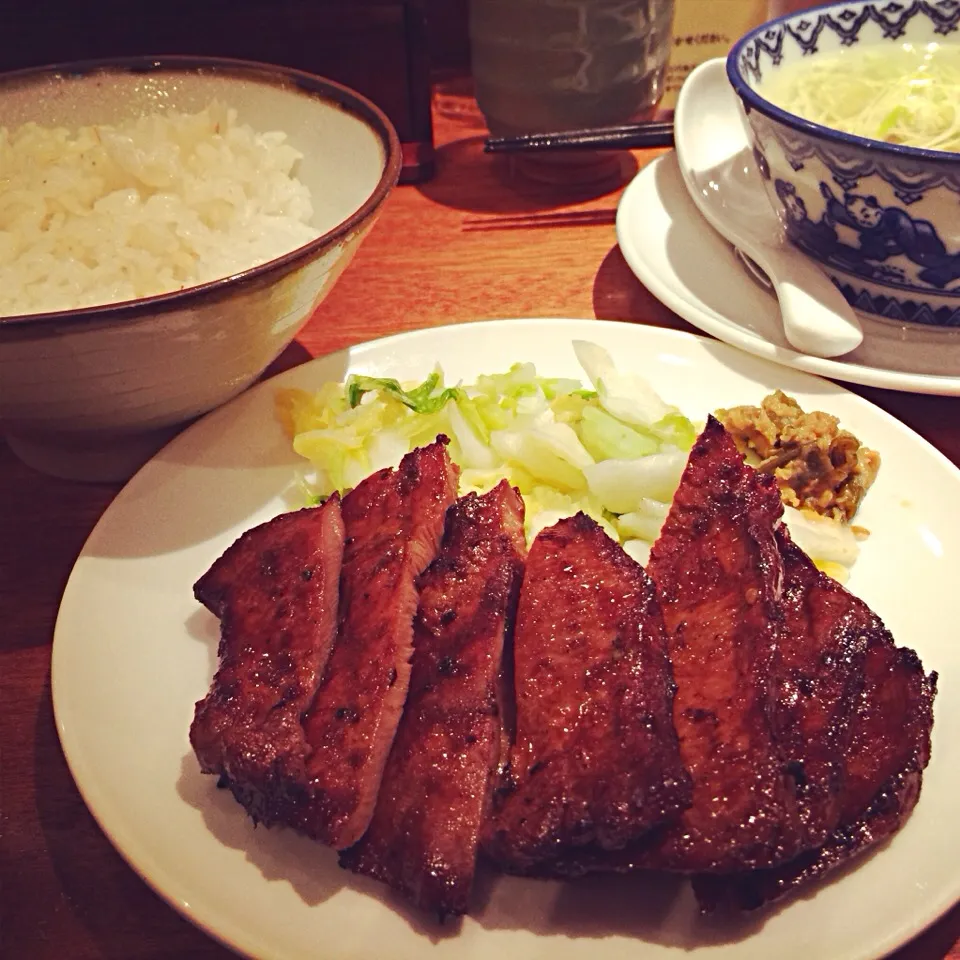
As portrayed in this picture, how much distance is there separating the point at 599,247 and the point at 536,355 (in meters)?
0.88

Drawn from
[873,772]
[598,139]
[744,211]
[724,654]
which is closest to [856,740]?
[873,772]

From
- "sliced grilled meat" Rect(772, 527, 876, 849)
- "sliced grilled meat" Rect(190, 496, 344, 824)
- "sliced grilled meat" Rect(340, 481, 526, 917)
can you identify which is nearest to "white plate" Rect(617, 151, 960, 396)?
"sliced grilled meat" Rect(772, 527, 876, 849)

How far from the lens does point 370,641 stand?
152 centimetres

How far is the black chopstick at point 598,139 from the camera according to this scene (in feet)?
Result: 10.3

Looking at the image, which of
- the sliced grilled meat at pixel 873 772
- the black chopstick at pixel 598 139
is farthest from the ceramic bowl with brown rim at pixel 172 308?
the sliced grilled meat at pixel 873 772

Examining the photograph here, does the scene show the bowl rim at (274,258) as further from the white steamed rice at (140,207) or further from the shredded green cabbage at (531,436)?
the shredded green cabbage at (531,436)

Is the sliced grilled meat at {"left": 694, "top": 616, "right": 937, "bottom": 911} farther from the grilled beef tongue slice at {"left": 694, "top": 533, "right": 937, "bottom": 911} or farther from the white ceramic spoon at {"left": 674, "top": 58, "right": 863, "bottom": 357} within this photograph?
the white ceramic spoon at {"left": 674, "top": 58, "right": 863, "bottom": 357}

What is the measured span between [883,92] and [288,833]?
106 inches

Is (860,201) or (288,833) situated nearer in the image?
(288,833)

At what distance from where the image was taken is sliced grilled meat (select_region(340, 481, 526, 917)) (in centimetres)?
128

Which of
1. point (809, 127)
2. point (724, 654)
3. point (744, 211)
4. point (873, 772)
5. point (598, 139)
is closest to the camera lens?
point (873, 772)

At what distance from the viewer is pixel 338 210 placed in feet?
7.77

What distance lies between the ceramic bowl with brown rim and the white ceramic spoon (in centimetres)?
115

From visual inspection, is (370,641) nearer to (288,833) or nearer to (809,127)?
(288,833)
